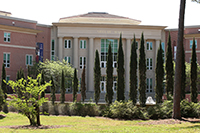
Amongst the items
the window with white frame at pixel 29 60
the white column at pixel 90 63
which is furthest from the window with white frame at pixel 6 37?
the white column at pixel 90 63

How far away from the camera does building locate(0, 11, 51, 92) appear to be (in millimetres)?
44438

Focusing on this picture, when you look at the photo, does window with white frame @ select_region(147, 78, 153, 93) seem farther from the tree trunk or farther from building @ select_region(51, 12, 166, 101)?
the tree trunk

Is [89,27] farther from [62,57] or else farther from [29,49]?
[29,49]

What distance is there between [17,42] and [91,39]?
38.9 feet

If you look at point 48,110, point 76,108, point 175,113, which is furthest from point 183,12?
point 48,110

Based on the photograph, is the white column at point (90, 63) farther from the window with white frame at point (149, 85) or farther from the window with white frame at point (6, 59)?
the window with white frame at point (6, 59)

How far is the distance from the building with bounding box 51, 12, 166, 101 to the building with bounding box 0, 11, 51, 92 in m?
3.45

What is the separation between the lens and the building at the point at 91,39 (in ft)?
164

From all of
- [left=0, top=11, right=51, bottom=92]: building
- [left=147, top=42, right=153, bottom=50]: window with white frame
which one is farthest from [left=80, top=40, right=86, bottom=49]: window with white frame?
[left=147, top=42, right=153, bottom=50]: window with white frame

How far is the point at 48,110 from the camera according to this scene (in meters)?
30.0

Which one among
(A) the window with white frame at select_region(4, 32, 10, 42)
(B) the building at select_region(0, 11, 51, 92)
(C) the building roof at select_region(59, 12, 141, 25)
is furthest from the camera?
(C) the building roof at select_region(59, 12, 141, 25)

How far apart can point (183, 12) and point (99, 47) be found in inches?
1137

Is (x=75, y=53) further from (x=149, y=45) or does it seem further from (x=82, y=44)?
(x=149, y=45)

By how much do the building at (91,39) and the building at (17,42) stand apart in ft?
11.3
